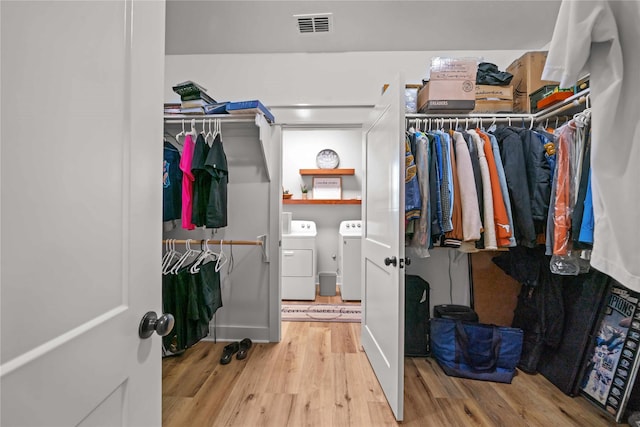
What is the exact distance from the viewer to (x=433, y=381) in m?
1.88

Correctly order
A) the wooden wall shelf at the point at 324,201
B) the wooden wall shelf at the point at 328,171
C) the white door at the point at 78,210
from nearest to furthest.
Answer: the white door at the point at 78,210, the wooden wall shelf at the point at 324,201, the wooden wall shelf at the point at 328,171

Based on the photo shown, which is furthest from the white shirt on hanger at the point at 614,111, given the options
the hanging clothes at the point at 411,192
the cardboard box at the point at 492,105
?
the cardboard box at the point at 492,105

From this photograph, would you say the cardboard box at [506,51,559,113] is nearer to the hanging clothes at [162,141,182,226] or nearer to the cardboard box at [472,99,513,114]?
the cardboard box at [472,99,513,114]

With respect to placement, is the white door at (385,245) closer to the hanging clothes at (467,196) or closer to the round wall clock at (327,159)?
the hanging clothes at (467,196)

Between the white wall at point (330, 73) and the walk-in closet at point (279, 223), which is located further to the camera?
the white wall at point (330, 73)

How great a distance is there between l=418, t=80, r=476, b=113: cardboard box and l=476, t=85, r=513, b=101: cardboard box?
21cm

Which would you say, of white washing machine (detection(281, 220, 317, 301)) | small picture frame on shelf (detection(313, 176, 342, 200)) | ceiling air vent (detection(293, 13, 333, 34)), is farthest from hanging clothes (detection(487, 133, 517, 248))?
small picture frame on shelf (detection(313, 176, 342, 200))

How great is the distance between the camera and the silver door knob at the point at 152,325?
2.10 feet

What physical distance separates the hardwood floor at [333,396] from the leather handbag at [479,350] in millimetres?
64

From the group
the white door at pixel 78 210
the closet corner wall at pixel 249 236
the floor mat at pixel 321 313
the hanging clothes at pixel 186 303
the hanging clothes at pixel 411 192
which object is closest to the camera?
the white door at pixel 78 210

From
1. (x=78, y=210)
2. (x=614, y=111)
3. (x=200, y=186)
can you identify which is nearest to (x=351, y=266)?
(x=200, y=186)

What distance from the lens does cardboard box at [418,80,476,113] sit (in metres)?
1.94

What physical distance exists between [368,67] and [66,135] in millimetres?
2614

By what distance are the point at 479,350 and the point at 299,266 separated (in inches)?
81.5
